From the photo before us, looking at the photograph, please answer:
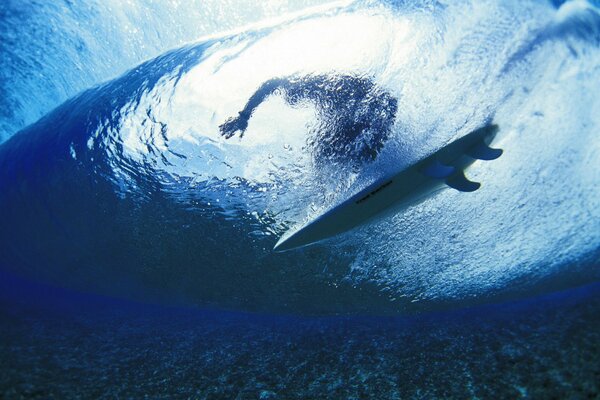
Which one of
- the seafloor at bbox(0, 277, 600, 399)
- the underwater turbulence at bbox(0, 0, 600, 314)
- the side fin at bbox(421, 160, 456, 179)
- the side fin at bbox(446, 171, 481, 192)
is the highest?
the underwater turbulence at bbox(0, 0, 600, 314)

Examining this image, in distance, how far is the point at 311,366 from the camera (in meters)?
2.47

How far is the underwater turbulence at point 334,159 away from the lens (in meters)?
2.94

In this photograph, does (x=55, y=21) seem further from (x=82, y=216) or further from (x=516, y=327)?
(x=516, y=327)

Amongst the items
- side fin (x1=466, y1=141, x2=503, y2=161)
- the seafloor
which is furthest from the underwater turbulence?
the seafloor

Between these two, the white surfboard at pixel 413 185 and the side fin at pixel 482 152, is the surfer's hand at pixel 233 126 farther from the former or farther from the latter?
the side fin at pixel 482 152

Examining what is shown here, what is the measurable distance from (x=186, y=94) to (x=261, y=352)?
11.0 feet

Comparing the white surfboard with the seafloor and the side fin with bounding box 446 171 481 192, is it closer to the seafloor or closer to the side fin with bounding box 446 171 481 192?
the side fin with bounding box 446 171 481 192

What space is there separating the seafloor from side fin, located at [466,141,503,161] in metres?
1.64

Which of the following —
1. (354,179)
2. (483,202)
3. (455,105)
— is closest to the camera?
(455,105)

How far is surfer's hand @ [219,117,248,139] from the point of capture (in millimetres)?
3865

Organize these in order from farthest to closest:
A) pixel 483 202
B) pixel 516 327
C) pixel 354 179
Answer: pixel 483 202, pixel 354 179, pixel 516 327

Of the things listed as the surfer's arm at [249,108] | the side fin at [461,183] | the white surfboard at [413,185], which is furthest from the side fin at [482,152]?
the surfer's arm at [249,108]

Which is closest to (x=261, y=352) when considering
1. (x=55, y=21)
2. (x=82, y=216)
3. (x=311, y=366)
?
(x=311, y=366)

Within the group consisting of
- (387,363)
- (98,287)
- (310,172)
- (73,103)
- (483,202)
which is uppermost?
(73,103)
